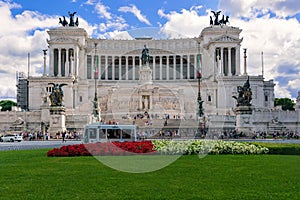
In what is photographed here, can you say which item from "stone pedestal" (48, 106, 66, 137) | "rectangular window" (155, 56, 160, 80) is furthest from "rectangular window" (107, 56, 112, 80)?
"stone pedestal" (48, 106, 66, 137)

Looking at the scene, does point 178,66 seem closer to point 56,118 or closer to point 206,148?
point 56,118

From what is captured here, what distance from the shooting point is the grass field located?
11836 millimetres

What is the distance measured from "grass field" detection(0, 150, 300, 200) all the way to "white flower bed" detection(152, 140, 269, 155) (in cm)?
530

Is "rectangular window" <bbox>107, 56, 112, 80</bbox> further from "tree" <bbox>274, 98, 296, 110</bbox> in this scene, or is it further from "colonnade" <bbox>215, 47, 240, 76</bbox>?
"tree" <bbox>274, 98, 296, 110</bbox>

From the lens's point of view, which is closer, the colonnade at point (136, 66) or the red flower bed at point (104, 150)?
the red flower bed at point (104, 150)

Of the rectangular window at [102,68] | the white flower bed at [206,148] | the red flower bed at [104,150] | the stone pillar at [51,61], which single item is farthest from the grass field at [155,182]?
the rectangular window at [102,68]

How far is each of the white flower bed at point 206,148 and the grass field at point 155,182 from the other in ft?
17.4

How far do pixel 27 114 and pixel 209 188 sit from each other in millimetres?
61037

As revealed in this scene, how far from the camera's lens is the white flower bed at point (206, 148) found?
24.5 meters

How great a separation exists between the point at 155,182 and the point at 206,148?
11736mm

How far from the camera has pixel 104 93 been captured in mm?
95688

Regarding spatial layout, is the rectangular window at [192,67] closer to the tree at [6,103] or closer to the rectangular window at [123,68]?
the rectangular window at [123,68]

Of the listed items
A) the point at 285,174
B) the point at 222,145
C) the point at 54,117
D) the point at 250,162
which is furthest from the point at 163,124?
the point at 285,174

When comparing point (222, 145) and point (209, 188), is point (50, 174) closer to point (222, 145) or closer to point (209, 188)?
point (209, 188)
